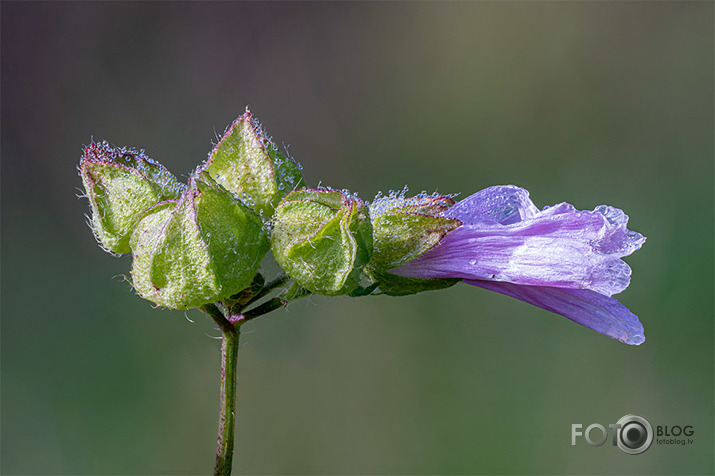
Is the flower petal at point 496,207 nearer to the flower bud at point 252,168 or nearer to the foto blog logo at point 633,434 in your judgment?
the flower bud at point 252,168

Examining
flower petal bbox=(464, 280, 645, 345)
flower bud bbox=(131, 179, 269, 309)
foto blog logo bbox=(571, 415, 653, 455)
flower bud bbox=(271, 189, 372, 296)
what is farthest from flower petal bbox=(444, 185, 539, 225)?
foto blog logo bbox=(571, 415, 653, 455)

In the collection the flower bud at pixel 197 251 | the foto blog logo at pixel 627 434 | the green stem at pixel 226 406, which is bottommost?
the green stem at pixel 226 406

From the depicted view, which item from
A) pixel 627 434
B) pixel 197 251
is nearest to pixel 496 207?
pixel 197 251

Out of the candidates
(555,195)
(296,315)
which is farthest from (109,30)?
(555,195)

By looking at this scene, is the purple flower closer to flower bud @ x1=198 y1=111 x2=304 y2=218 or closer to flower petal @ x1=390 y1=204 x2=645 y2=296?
Result: flower petal @ x1=390 y1=204 x2=645 y2=296

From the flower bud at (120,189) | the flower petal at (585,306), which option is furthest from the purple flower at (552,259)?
the flower bud at (120,189)

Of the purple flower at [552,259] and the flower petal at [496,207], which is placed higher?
the flower petal at [496,207]

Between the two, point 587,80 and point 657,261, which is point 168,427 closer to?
point 657,261
